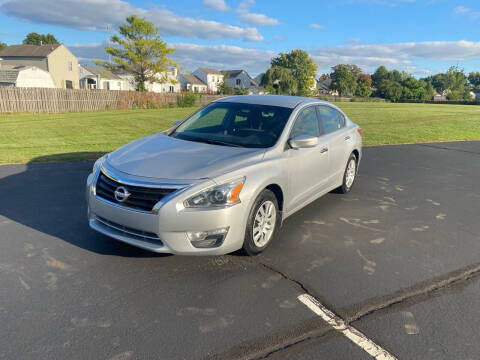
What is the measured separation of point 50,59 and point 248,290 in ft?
196

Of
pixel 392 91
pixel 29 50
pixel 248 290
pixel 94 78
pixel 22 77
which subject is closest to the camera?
pixel 248 290

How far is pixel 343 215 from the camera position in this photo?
5445 millimetres

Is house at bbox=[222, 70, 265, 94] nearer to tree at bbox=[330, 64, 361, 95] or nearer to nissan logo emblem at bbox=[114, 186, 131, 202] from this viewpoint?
tree at bbox=[330, 64, 361, 95]

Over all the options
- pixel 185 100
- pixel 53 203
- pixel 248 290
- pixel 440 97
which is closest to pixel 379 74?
pixel 440 97

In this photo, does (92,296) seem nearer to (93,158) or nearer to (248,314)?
(248,314)

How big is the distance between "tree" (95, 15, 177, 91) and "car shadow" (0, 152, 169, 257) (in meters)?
43.6

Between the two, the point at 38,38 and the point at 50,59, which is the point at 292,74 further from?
the point at 38,38

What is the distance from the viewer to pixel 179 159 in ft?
12.7

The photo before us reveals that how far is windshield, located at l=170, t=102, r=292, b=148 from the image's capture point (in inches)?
177

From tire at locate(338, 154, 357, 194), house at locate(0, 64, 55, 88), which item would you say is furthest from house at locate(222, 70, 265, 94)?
tire at locate(338, 154, 357, 194)

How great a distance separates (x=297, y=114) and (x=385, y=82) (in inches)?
4216

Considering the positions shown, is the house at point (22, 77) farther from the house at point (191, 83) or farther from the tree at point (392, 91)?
the tree at point (392, 91)

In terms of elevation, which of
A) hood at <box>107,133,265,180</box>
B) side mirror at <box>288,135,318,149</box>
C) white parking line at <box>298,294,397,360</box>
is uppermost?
side mirror at <box>288,135,318,149</box>

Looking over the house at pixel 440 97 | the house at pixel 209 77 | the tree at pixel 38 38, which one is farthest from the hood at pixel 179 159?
the tree at pixel 38 38
